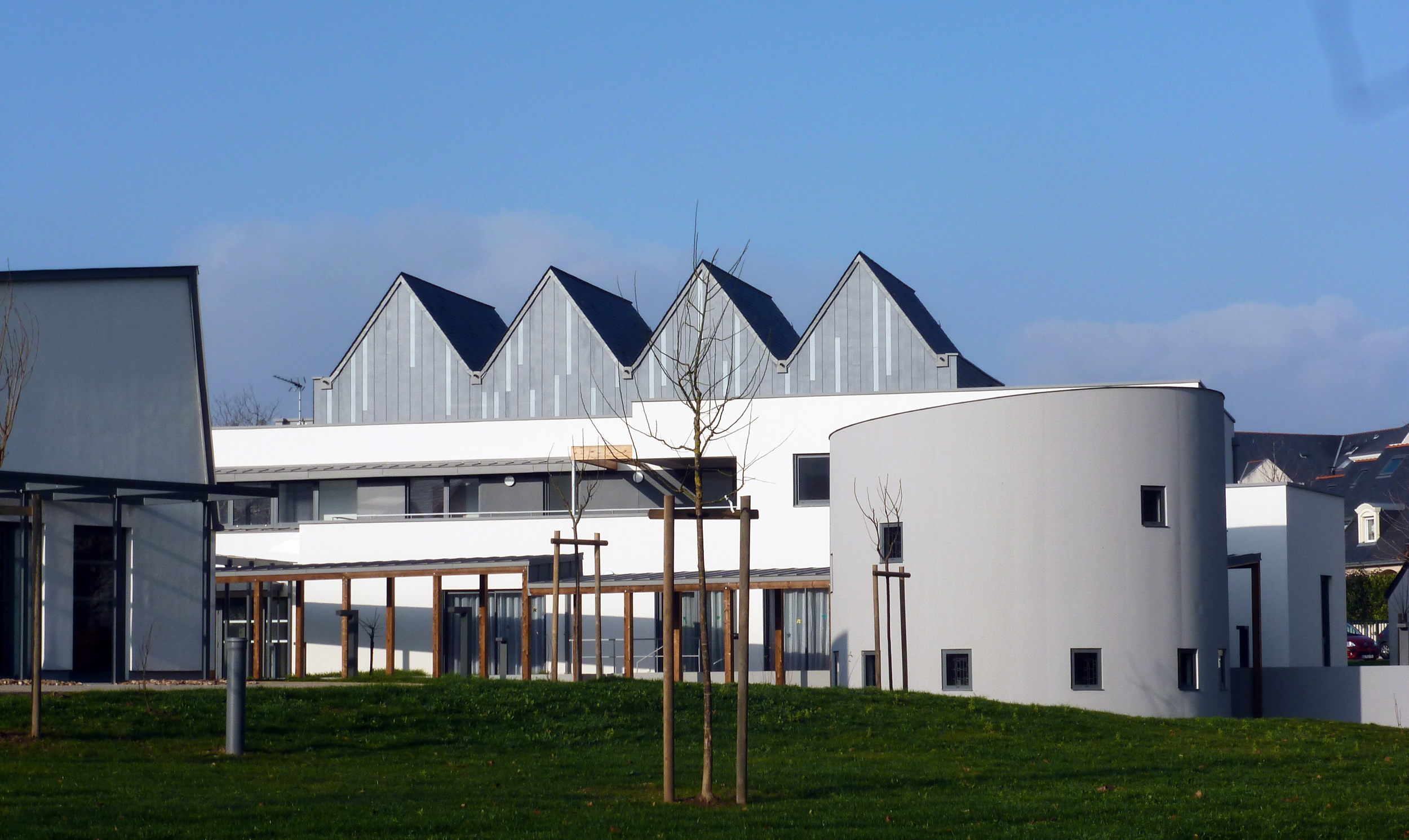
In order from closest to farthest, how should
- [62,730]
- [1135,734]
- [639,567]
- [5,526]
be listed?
1. [62,730]
2. [1135,734]
3. [5,526]
4. [639,567]

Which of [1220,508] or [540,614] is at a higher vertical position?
[1220,508]

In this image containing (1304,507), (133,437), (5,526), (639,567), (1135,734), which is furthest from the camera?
(639,567)

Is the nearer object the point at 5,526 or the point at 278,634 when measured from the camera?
the point at 5,526

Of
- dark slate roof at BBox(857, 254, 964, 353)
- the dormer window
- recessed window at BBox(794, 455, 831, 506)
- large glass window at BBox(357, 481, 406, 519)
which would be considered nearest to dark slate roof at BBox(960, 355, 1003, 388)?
dark slate roof at BBox(857, 254, 964, 353)

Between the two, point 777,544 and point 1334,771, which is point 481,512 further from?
point 1334,771

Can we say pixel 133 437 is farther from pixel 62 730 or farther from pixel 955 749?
pixel 955 749

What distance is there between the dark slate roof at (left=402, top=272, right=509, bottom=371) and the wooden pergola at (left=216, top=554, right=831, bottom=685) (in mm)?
12902

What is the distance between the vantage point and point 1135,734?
58.1 feet

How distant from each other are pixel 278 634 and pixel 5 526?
15040 millimetres

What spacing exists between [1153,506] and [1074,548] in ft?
5.27

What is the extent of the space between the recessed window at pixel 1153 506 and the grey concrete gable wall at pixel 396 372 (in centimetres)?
2438

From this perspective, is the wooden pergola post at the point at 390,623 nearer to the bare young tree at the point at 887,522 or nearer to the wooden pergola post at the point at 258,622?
the wooden pergola post at the point at 258,622

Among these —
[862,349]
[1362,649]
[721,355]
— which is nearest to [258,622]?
[721,355]

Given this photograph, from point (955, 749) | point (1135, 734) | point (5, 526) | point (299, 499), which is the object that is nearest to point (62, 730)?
point (5, 526)
